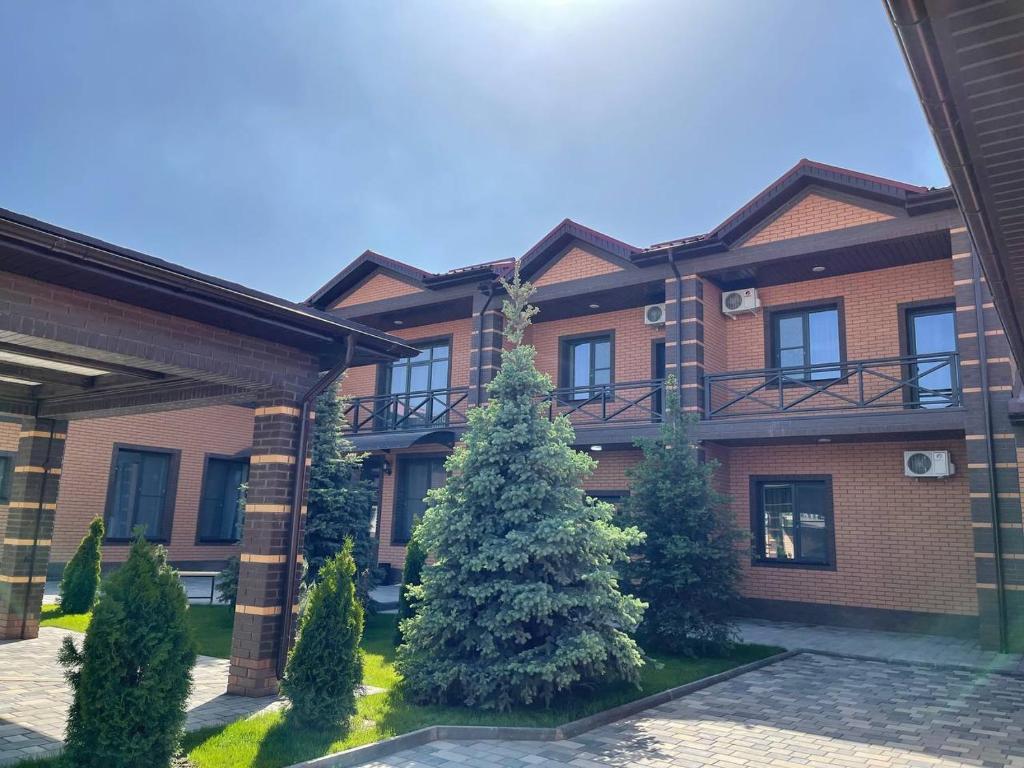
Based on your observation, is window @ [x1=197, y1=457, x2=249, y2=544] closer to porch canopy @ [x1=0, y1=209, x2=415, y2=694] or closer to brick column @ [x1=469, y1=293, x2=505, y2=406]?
brick column @ [x1=469, y1=293, x2=505, y2=406]

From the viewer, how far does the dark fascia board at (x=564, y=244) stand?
1435cm

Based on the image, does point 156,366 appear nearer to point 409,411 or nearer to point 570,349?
point 570,349

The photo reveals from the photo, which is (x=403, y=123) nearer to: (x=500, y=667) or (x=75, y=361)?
(x=75, y=361)

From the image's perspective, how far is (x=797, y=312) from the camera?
1404cm

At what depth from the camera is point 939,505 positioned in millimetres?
12219

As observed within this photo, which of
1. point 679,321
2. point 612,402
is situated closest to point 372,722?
point 679,321

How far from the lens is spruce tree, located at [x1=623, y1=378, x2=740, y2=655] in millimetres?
9727

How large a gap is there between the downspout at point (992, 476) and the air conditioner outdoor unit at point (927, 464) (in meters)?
1.60

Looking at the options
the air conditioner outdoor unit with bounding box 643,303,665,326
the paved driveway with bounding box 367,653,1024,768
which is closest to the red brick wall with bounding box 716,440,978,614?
the air conditioner outdoor unit with bounding box 643,303,665,326

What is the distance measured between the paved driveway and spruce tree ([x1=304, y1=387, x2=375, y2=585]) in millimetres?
6101

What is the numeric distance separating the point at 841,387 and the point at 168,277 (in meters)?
11.5

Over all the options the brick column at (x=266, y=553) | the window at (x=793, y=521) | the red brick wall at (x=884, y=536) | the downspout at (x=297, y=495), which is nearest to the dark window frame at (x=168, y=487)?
the brick column at (x=266, y=553)

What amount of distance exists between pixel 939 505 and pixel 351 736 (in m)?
10.6

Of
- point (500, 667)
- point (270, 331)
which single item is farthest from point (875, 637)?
point (270, 331)
